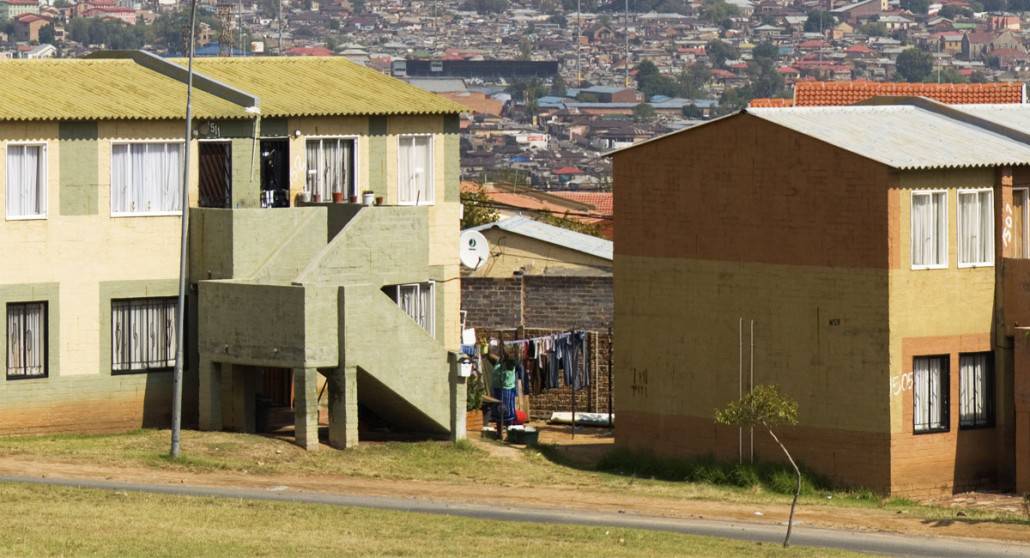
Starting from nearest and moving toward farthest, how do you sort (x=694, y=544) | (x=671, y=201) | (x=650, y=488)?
(x=694, y=544)
(x=650, y=488)
(x=671, y=201)

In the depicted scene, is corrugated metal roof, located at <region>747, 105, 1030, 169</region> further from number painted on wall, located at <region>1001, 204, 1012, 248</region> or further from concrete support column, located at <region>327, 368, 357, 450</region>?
concrete support column, located at <region>327, 368, 357, 450</region>

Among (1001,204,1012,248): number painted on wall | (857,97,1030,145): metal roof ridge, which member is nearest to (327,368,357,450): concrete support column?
(1001,204,1012,248): number painted on wall

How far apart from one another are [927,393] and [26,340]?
16.6 m

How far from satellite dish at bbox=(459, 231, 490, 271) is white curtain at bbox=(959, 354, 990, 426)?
16093 mm

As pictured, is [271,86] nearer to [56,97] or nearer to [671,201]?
[56,97]

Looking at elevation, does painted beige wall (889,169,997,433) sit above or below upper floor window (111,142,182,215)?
below

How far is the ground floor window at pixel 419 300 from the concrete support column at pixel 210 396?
412cm

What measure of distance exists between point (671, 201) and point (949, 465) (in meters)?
7.33

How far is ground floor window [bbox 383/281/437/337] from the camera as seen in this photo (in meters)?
47.1

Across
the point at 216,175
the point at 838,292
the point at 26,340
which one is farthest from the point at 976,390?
the point at 26,340

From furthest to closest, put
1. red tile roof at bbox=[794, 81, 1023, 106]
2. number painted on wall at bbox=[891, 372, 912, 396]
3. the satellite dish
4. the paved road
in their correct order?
red tile roof at bbox=[794, 81, 1023, 106] < the satellite dish < number painted on wall at bbox=[891, 372, 912, 396] < the paved road

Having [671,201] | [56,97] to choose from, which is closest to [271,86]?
[56,97]

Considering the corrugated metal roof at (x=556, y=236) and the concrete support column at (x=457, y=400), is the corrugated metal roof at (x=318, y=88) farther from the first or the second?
the corrugated metal roof at (x=556, y=236)

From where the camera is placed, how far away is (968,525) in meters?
38.0
